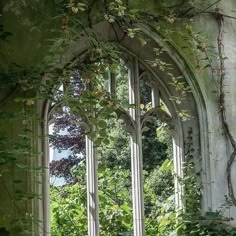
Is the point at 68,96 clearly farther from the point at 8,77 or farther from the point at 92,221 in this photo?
the point at 92,221

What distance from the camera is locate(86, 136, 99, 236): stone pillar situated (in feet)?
13.0

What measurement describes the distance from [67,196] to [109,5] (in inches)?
58.5

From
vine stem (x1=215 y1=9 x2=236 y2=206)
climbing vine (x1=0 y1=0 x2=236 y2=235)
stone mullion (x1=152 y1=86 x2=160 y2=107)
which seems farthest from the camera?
stone mullion (x1=152 y1=86 x2=160 y2=107)

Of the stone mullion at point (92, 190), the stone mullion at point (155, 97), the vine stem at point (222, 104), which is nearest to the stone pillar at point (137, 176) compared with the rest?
the stone mullion at point (155, 97)

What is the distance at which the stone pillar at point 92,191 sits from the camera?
3.96 metres

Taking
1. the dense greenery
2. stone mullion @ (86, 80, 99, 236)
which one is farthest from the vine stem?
stone mullion @ (86, 80, 99, 236)

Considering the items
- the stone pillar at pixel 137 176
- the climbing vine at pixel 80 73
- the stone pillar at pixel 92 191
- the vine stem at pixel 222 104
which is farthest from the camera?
the vine stem at pixel 222 104

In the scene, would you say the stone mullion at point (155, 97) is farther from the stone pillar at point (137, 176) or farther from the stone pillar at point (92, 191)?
the stone pillar at point (92, 191)

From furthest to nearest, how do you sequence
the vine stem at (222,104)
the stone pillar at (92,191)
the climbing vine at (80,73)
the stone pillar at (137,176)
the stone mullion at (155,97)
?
the stone mullion at (155,97)
the vine stem at (222,104)
the stone pillar at (137,176)
the stone pillar at (92,191)
the climbing vine at (80,73)

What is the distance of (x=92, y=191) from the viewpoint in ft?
13.1

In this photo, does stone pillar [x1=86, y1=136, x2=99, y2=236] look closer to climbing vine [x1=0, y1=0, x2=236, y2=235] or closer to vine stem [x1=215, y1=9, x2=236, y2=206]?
climbing vine [x1=0, y1=0, x2=236, y2=235]

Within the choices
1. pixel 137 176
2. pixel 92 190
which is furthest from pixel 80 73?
pixel 137 176

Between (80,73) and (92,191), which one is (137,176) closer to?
(92,191)

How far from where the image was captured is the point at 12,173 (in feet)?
12.0
